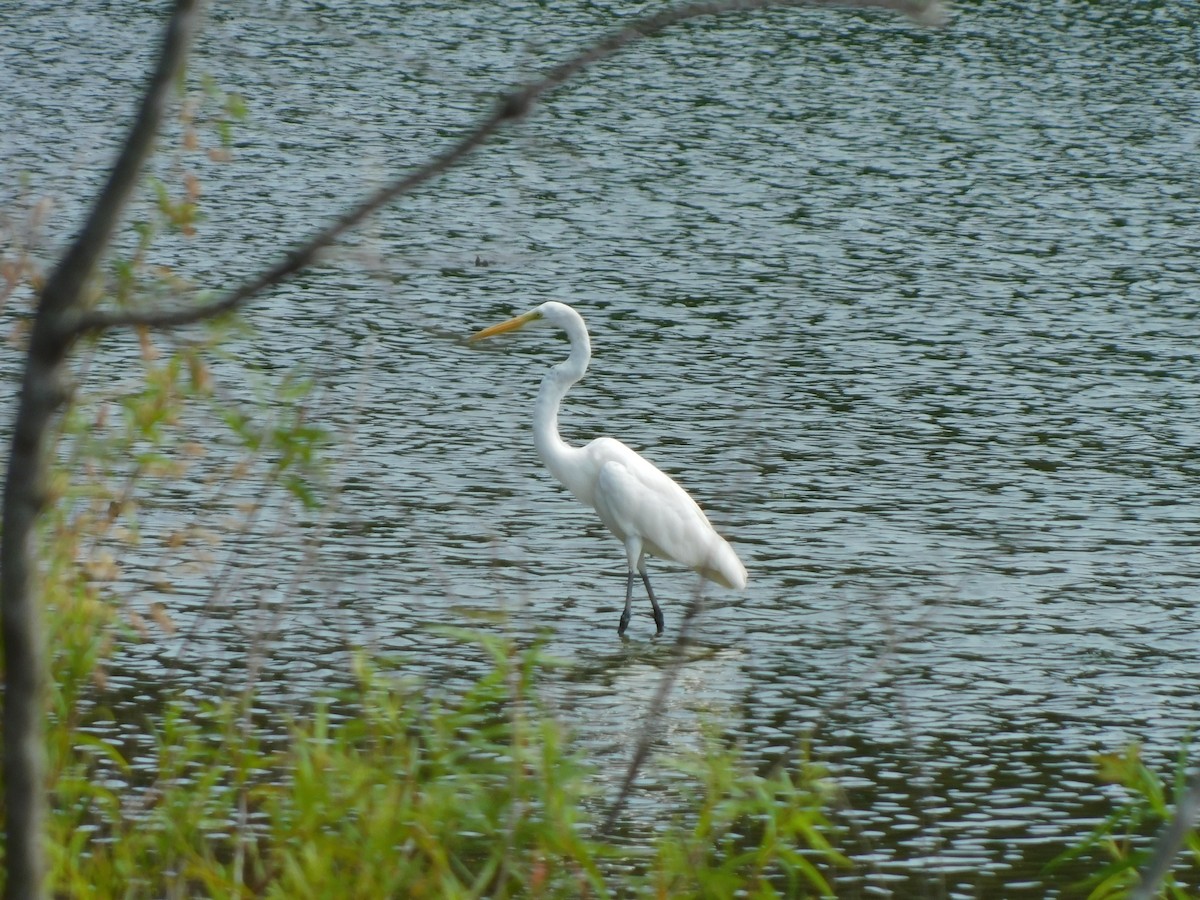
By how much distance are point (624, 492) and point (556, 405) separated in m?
0.74

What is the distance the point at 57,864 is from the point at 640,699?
426 cm

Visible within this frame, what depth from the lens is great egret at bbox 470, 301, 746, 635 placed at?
9812 millimetres

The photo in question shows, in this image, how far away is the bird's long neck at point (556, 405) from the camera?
399 inches

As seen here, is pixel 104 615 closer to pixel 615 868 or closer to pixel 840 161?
pixel 615 868

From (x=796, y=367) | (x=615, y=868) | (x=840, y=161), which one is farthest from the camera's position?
(x=840, y=161)

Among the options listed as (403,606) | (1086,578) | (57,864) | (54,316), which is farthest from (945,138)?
(54,316)

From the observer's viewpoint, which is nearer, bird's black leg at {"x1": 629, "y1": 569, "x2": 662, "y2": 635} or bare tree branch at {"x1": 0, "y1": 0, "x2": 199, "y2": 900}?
bare tree branch at {"x1": 0, "y1": 0, "x2": 199, "y2": 900}

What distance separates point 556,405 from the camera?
10289 mm

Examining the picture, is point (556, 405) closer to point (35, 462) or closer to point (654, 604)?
point (654, 604)

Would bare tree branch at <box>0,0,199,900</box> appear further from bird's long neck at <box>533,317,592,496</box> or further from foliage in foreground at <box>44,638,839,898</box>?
bird's long neck at <box>533,317,592,496</box>

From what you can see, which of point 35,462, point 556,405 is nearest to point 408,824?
point 35,462

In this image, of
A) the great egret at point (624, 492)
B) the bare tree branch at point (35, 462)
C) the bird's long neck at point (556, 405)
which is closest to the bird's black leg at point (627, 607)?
the great egret at point (624, 492)

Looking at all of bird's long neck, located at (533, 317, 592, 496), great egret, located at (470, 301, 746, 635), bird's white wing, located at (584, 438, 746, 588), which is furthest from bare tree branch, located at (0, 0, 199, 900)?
bird's long neck, located at (533, 317, 592, 496)

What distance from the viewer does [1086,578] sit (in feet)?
33.8
